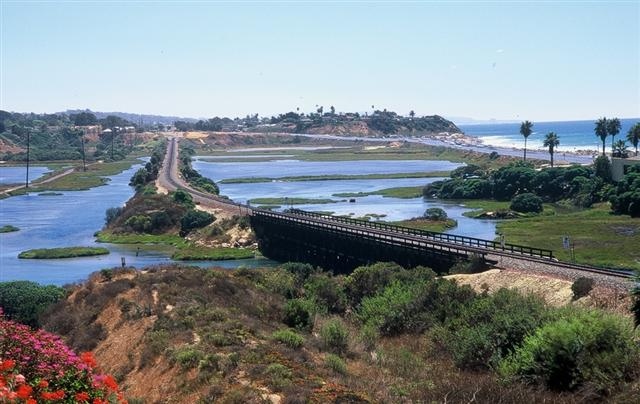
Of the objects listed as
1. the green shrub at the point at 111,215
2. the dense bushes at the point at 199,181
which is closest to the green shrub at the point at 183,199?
the green shrub at the point at 111,215

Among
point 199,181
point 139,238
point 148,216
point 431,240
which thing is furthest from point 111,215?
point 431,240

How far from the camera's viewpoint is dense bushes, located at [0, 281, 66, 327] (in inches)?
1489

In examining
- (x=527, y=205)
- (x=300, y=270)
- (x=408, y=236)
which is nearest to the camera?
(x=300, y=270)

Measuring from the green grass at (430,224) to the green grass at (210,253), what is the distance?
1895 centimetres

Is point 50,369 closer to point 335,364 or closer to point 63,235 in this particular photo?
point 335,364

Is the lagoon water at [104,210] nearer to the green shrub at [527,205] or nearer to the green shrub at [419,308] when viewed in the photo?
the green shrub at [527,205]

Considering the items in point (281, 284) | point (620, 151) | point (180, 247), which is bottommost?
point (180, 247)

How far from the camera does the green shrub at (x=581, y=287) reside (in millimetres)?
34781

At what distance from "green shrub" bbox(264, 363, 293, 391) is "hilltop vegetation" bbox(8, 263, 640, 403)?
0.06m

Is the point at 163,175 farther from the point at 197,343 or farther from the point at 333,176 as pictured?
the point at 197,343

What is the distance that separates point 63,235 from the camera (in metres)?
89.1

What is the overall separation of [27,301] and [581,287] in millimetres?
28032

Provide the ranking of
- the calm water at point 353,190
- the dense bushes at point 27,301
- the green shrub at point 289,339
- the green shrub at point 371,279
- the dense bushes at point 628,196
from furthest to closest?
1. the calm water at point 353,190
2. the dense bushes at point 628,196
3. the green shrub at point 371,279
4. the dense bushes at point 27,301
5. the green shrub at point 289,339

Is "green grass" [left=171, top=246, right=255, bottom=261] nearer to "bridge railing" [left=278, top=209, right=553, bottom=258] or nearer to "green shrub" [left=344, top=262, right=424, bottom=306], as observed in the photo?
"bridge railing" [left=278, top=209, right=553, bottom=258]
